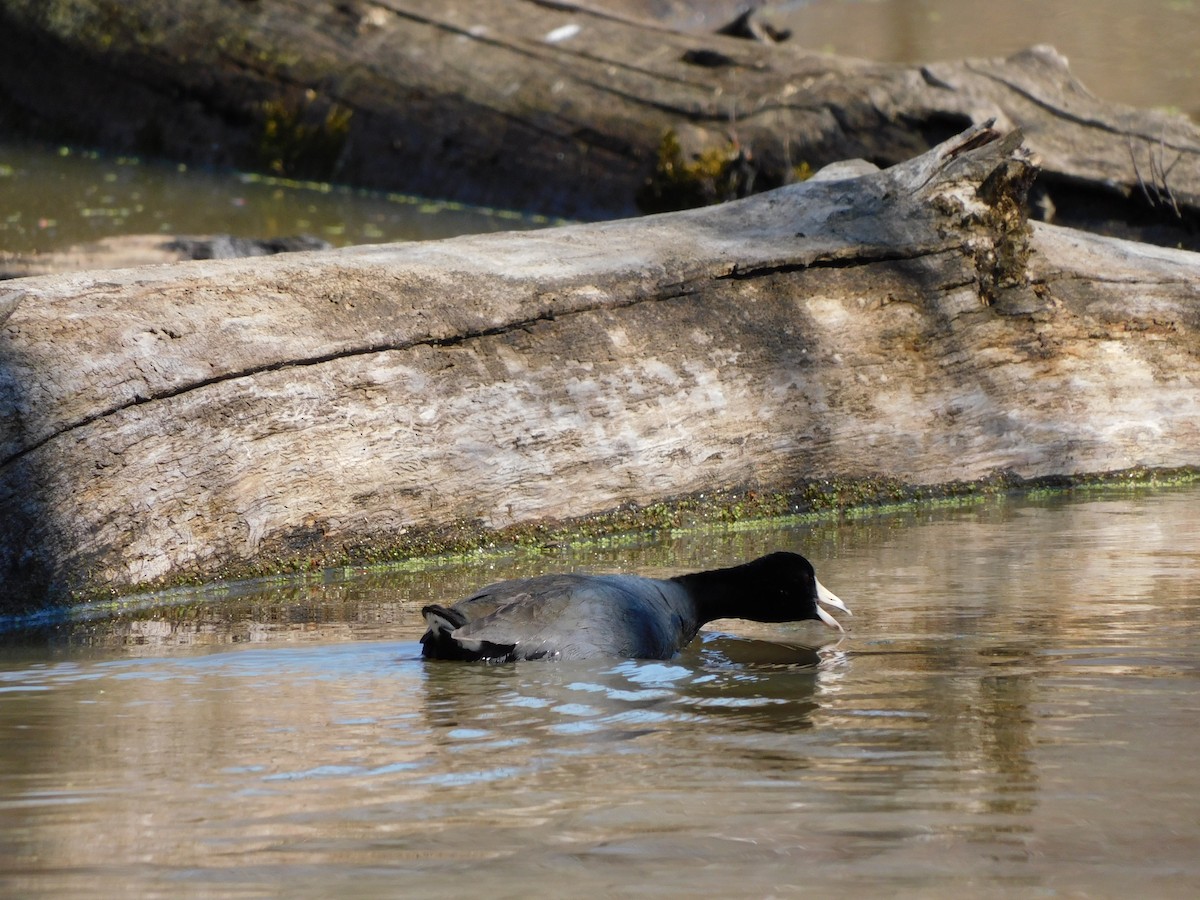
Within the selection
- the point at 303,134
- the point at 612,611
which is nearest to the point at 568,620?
the point at 612,611

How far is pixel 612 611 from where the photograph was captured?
193 inches

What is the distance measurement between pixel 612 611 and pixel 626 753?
3.88 feet

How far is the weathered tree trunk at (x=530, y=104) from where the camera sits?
1084cm

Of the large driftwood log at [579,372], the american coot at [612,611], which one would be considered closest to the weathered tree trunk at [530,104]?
the large driftwood log at [579,372]

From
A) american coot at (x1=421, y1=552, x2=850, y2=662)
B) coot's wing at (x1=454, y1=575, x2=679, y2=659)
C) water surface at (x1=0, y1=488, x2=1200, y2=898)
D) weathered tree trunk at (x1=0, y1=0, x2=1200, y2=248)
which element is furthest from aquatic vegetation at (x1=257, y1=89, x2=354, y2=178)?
coot's wing at (x1=454, y1=575, x2=679, y2=659)

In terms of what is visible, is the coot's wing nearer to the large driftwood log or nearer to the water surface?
the water surface

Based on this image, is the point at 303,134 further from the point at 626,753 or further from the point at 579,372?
the point at 626,753

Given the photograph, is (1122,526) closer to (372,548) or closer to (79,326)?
(372,548)

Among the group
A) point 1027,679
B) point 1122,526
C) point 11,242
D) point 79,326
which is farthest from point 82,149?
point 1027,679

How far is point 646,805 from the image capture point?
3.33 m

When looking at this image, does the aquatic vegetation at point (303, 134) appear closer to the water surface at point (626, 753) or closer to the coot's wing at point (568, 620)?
the water surface at point (626, 753)

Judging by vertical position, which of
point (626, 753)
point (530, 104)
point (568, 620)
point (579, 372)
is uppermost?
point (530, 104)

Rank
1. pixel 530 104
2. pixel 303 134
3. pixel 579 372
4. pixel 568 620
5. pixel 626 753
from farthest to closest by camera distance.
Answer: pixel 303 134 → pixel 530 104 → pixel 579 372 → pixel 568 620 → pixel 626 753

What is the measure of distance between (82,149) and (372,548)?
990 cm
